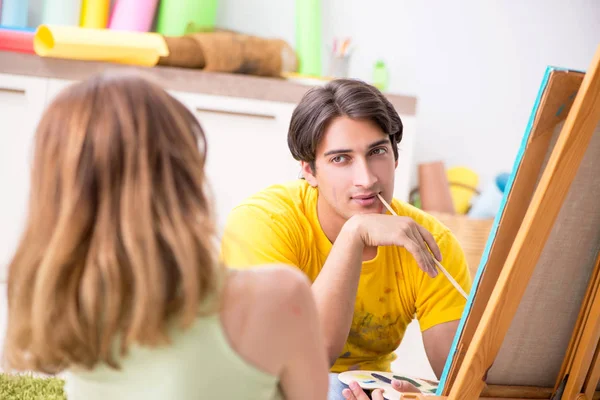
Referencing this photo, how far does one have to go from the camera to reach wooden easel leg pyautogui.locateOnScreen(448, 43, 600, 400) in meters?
0.95

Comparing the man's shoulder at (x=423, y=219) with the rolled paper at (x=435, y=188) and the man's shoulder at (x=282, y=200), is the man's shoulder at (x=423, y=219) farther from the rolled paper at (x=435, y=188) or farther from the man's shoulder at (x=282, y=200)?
the rolled paper at (x=435, y=188)

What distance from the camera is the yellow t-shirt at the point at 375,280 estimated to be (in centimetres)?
159

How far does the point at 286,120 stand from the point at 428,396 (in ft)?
7.34

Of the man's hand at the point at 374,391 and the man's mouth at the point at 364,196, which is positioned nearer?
the man's hand at the point at 374,391

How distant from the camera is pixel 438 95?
396 cm

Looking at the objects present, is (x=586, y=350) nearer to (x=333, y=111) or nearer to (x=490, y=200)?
(x=333, y=111)

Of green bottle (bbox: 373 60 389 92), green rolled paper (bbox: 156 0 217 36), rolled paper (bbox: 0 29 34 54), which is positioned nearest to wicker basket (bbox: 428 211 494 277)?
green bottle (bbox: 373 60 389 92)

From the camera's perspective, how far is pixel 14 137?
308 centimetres

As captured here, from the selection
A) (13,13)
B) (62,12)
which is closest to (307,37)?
(62,12)

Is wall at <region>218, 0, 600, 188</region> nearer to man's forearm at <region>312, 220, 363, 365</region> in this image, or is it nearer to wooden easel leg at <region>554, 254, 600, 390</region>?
man's forearm at <region>312, 220, 363, 365</region>

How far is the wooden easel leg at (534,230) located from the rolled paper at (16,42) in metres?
2.44

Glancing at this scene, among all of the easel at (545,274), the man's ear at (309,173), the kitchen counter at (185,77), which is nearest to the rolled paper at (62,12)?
the kitchen counter at (185,77)

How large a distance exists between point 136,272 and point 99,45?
95.1 inches

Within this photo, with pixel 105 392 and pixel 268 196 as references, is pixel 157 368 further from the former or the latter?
pixel 268 196
